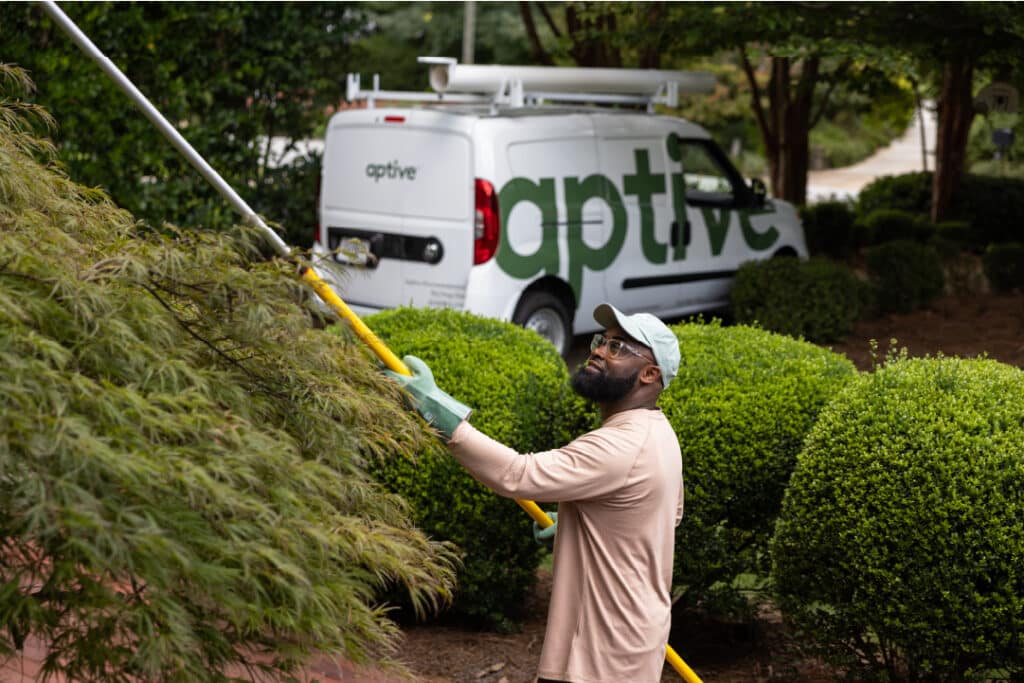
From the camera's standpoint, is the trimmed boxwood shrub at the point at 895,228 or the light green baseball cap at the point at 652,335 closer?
the light green baseball cap at the point at 652,335

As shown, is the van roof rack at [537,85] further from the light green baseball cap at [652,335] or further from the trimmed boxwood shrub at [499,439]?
the light green baseball cap at [652,335]

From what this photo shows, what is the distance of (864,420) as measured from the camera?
419cm

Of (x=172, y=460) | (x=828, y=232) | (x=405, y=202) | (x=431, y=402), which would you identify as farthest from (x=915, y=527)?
(x=828, y=232)

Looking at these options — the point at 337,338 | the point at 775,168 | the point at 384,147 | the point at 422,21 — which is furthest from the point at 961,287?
the point at 422,21

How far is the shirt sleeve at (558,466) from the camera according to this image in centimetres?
312

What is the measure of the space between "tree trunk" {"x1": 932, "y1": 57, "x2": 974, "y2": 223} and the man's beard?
1221 centimetres

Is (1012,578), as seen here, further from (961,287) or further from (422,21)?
(422,21)

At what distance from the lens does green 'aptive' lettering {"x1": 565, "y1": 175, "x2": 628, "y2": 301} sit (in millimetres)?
9359

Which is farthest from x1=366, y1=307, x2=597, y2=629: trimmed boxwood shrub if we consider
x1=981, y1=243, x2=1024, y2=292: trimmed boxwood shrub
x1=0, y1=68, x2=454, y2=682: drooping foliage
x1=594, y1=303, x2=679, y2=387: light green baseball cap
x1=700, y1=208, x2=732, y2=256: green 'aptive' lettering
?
x1=981, y1=243, x2=1024, y2=292: trimmed boxwood shrub

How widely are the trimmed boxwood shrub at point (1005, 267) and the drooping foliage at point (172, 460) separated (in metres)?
10.8

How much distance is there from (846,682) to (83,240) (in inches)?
117

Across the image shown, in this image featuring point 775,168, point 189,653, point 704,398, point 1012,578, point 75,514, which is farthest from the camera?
point 775,168

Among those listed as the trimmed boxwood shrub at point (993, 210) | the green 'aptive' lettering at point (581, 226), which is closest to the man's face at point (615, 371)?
the green 'aptive' lettering at point (581, 226)

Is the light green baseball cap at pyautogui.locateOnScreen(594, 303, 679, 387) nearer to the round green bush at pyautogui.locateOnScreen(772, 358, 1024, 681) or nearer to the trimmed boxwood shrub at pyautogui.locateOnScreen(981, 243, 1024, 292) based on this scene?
the round green bush at pyautogui.locateOnScreen(772, 358, 1024, 681)
